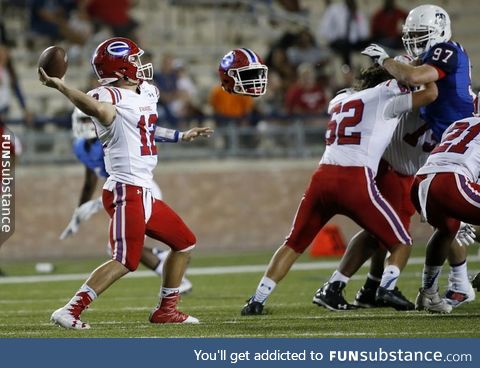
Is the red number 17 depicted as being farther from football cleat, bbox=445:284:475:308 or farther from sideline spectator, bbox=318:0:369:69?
sideline spectator, bbox=318:0:369:69

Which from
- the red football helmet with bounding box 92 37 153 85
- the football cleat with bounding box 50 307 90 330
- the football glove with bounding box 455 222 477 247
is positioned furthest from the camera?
the football glove with bounding box 455 222 477 247

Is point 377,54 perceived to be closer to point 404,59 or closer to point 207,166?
point 404,59

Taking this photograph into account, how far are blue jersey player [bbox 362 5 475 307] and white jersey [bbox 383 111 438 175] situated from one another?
13 centimetres

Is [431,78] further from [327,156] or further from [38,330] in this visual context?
[38,330]

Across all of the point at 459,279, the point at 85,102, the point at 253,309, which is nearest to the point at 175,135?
the point at 85,102

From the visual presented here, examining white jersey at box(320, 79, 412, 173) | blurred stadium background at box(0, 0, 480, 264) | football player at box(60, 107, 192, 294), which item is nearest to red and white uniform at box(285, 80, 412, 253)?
white jersey at box(320, 79, 412, 173)

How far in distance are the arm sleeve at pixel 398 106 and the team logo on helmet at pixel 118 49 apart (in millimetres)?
1580

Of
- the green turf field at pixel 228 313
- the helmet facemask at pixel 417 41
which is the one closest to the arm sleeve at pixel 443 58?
the helmet facemask at pixel 417 41

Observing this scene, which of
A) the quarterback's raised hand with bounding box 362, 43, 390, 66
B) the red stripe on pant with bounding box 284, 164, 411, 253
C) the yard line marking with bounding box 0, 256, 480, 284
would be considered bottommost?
the yard line marking with bounding box 0, 256, 480, 284

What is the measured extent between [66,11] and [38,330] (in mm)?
9630

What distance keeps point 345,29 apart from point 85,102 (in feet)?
30.5

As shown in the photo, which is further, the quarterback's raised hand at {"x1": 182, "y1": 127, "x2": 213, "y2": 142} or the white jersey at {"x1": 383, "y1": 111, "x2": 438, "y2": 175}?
the white jersey at {"x1": 383, "y1": 111, "x2": 438, "y2": 175}

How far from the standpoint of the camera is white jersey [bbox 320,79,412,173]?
23.6 feet

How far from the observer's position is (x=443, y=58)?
6.91 meters
